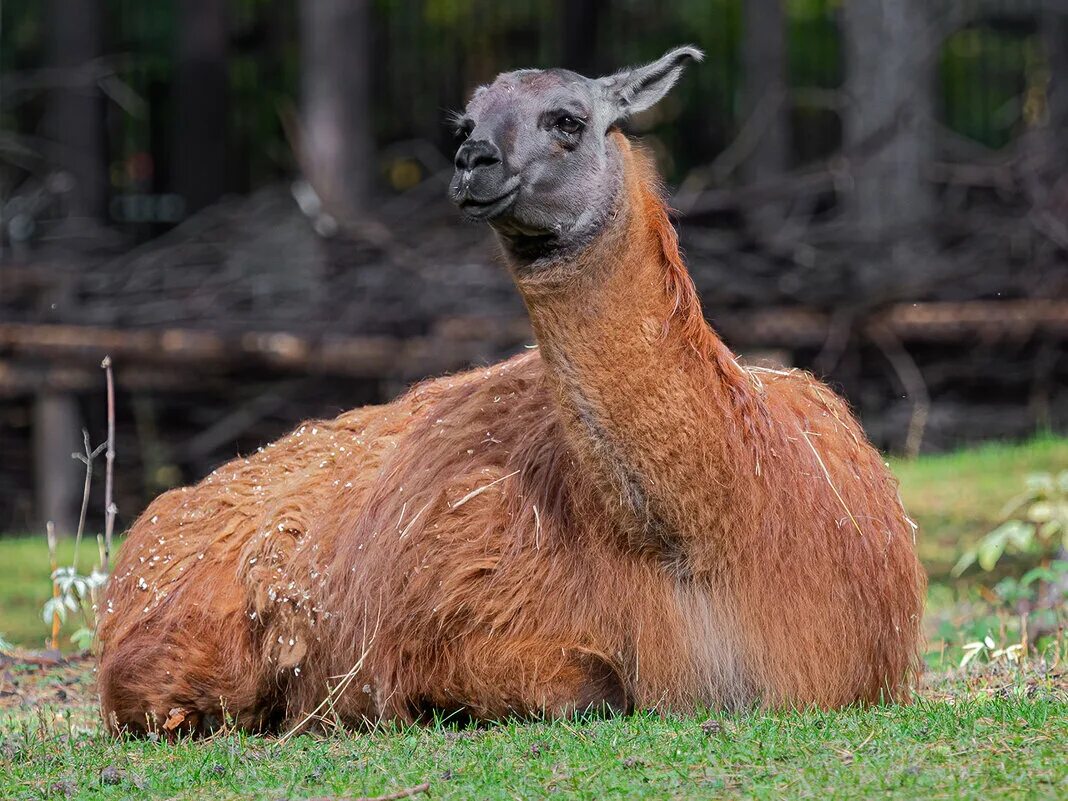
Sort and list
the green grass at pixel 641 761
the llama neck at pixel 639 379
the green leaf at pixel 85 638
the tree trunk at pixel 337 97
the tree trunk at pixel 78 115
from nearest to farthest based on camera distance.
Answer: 1. the green grass at pixel 641 761
2. the llama neck at pixel 639 379
3. the green leaf at pixel 85 638
4. the tree trunk at pixel 337 97
5. the tree trunk at pixel 78 115

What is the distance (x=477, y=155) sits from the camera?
14.8 ft

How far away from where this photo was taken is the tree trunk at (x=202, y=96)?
19.2m

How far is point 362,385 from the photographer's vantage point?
13.2 meters

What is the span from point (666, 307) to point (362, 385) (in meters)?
8.71

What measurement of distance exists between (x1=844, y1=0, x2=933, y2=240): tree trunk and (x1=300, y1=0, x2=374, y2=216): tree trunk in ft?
14.2

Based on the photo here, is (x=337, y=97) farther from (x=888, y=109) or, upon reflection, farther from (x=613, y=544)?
(x=613, y=544)

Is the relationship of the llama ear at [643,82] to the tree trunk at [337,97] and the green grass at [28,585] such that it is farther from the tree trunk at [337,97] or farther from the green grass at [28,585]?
the tree trunk at [337,97]

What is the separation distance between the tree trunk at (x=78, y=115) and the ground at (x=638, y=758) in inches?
478

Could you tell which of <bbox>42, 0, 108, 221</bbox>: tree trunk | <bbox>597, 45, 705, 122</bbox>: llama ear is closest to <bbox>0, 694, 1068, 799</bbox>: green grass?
<bbox>597, 45, 705, 122</bbox>: llama ear

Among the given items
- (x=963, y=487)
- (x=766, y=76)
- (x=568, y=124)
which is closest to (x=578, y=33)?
(x=766, y=76)

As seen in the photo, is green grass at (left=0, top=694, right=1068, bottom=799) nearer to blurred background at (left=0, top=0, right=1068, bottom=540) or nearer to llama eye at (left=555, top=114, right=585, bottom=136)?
llama eye at (left=555, top=114, right=585, bottom=136)

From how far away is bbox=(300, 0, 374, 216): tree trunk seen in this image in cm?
1465

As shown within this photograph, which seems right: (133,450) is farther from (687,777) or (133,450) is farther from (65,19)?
(687,777)

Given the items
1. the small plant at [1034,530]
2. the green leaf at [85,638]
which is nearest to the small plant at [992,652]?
the small plant at [1034,530]
